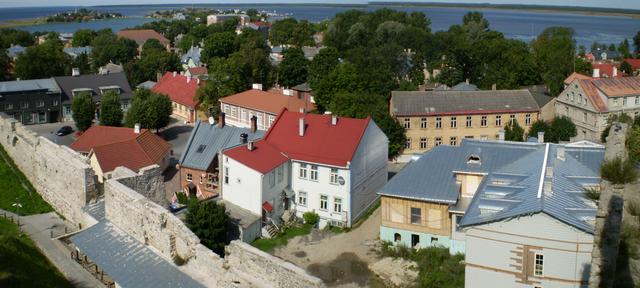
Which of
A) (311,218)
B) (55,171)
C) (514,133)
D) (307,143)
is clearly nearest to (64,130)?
(55,171)

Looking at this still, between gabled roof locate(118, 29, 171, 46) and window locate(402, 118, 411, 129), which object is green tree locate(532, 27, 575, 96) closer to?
window locate(402, 118, 411, 129)

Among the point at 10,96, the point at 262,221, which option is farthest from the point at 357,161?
the point at 10,96

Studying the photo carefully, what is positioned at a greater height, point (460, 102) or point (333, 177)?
point (460, 102)

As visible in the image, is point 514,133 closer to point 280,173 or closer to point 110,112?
point 280,173

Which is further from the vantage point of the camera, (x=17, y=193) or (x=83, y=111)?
(x=83, y=111)

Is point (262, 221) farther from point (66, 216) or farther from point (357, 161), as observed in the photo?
point (66, 216)

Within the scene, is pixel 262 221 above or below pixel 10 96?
below
